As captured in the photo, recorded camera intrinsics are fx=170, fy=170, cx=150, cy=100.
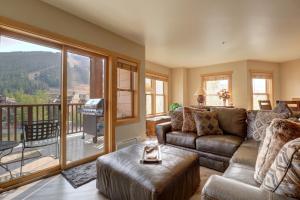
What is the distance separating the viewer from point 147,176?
1.56 meters

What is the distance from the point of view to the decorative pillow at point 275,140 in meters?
1.17

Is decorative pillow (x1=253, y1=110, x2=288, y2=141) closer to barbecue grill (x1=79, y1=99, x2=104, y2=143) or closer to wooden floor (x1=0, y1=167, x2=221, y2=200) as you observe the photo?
wooden floor (x1=0, y1=167, x2=221, y2=200)

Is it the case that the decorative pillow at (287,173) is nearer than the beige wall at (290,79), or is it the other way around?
the decorative pillow at (287,173)

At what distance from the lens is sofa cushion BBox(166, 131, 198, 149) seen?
115 inches

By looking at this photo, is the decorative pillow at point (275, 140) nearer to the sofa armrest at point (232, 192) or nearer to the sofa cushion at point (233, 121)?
the sofa armrest at point (232, 192)

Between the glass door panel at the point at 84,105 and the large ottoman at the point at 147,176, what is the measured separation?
4.36 ft

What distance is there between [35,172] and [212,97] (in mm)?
5683

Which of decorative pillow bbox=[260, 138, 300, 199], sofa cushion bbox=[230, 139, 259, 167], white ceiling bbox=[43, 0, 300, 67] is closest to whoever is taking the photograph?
decorative pillow bbox=[260, 138, 300, 199]

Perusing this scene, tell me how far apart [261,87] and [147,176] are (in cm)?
583

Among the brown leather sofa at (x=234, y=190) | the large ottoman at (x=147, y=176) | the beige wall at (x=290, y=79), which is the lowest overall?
the large ottoman at (x=147, y=176)

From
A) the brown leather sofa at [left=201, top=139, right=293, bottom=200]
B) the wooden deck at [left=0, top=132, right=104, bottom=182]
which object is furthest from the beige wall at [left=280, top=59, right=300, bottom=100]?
the wooden deck at [left=0, top=132, right=104, bottom=182]

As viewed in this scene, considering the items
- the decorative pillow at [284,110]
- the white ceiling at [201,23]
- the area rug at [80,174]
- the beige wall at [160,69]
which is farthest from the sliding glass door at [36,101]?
the decorative pillow at [284,110]

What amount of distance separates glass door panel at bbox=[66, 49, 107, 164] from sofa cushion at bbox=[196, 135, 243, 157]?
1910 millimetres

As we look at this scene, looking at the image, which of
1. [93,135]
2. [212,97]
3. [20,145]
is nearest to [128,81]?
[93,135]
